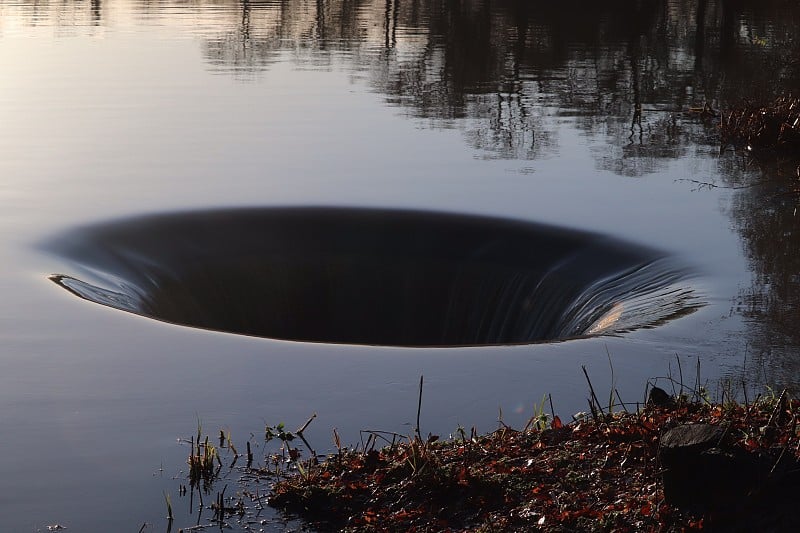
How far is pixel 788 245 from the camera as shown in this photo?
16109mm

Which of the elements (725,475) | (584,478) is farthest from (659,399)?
(725,475)

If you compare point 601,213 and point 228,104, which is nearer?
point 601,213

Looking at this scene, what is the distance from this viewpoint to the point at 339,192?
19.9 m

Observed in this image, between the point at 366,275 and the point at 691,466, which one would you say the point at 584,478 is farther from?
the point at 366,275

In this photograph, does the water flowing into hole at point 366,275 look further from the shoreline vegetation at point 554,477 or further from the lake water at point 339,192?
the shoreline vegetation at point 554,477

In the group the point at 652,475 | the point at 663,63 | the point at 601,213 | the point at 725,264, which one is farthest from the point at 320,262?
the point at 663,63

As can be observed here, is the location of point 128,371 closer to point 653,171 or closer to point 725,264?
point 725,264

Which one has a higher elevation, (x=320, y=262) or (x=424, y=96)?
(x=424, y=96)

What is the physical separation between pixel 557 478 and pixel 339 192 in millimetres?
13060

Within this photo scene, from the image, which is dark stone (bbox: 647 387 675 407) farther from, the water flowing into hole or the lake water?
the water flowing into hole

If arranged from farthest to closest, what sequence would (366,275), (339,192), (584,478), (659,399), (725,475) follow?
(339,192) < (366,275) < (659,399) < (584,478) < (725,475)

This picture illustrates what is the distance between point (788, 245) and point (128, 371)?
9882mm

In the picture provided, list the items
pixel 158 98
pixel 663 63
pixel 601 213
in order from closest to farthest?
pixel 601 213 → pixel 158 98 → pixel 663 63

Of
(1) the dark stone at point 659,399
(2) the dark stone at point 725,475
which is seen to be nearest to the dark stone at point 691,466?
(2) the dark stone at point 725,475
